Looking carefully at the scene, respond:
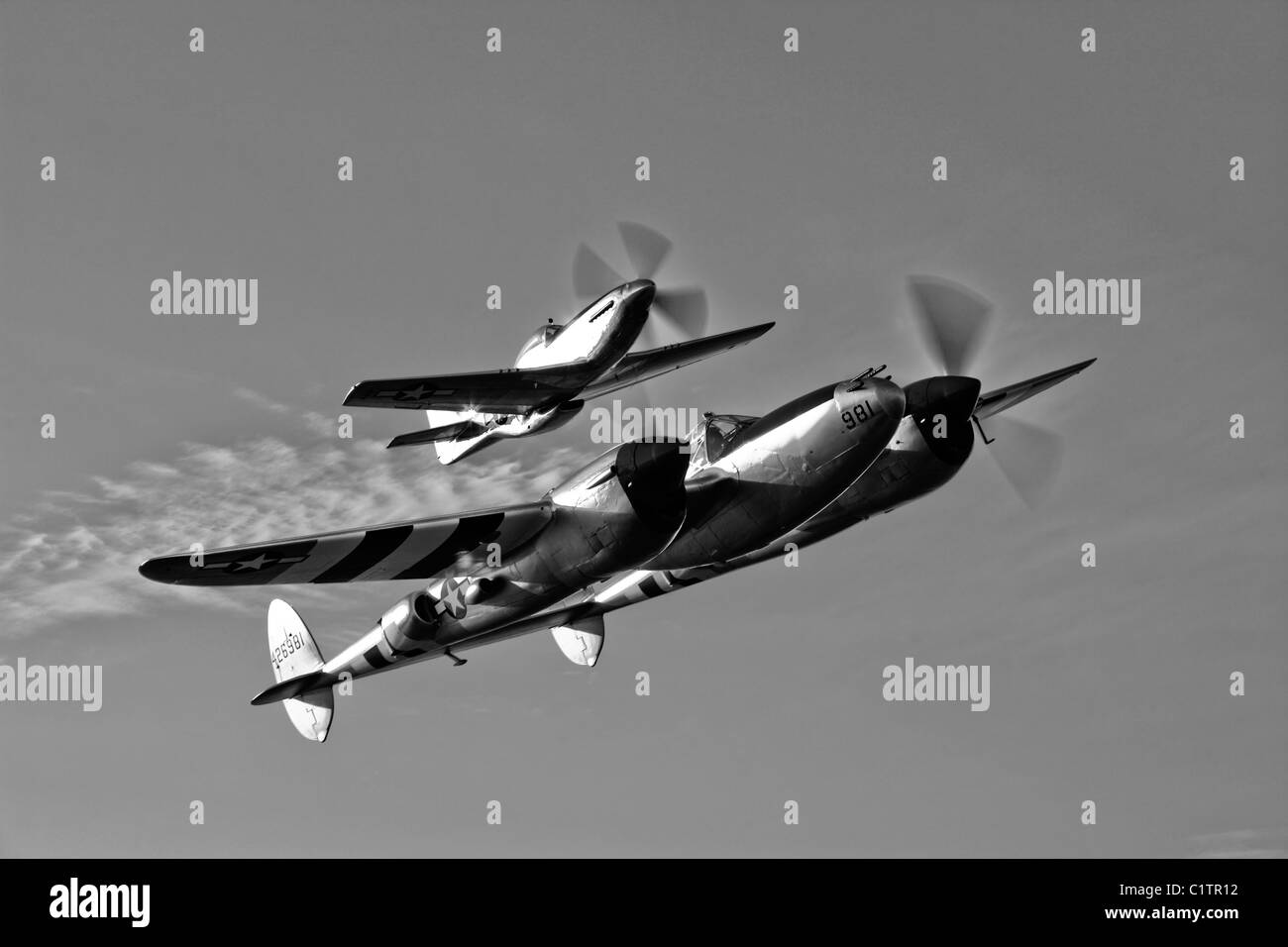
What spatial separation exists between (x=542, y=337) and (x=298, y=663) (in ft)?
49.2

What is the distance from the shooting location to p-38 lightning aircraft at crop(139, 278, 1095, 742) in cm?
2922

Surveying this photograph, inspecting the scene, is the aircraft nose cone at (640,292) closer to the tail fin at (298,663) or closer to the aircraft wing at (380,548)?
the aircraft wing at (380,548)

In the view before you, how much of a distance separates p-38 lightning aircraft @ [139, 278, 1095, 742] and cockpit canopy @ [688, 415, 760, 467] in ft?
0.13

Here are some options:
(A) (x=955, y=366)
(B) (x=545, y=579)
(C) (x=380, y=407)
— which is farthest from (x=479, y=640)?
(A) (x=955, y=366)

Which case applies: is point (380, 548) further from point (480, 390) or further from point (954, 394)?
point (480, 390)

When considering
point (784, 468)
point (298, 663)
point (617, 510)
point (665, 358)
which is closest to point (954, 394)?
point (784, 468)

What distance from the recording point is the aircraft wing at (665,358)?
Result: 50.6m

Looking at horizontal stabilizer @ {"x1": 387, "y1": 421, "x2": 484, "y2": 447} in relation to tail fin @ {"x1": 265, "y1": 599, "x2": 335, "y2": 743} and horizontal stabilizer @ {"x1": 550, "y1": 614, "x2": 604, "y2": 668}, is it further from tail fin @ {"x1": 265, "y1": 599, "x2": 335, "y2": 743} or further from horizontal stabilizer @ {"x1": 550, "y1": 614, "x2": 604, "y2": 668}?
horizontal stabilizer @ {"x1": 550, "y1": 614, "x2": 604, "y2": 668}

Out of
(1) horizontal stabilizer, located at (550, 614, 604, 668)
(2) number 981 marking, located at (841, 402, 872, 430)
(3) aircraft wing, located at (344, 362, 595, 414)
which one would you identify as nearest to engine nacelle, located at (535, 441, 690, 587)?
(2) number 981 marking, located at (841, 402, 872, 430)

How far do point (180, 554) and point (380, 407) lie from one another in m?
17.1

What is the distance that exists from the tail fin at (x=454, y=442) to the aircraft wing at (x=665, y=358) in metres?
4.55

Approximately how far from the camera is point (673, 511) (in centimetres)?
2919

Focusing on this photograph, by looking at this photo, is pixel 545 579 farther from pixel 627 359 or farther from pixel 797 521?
pixel 627 359
